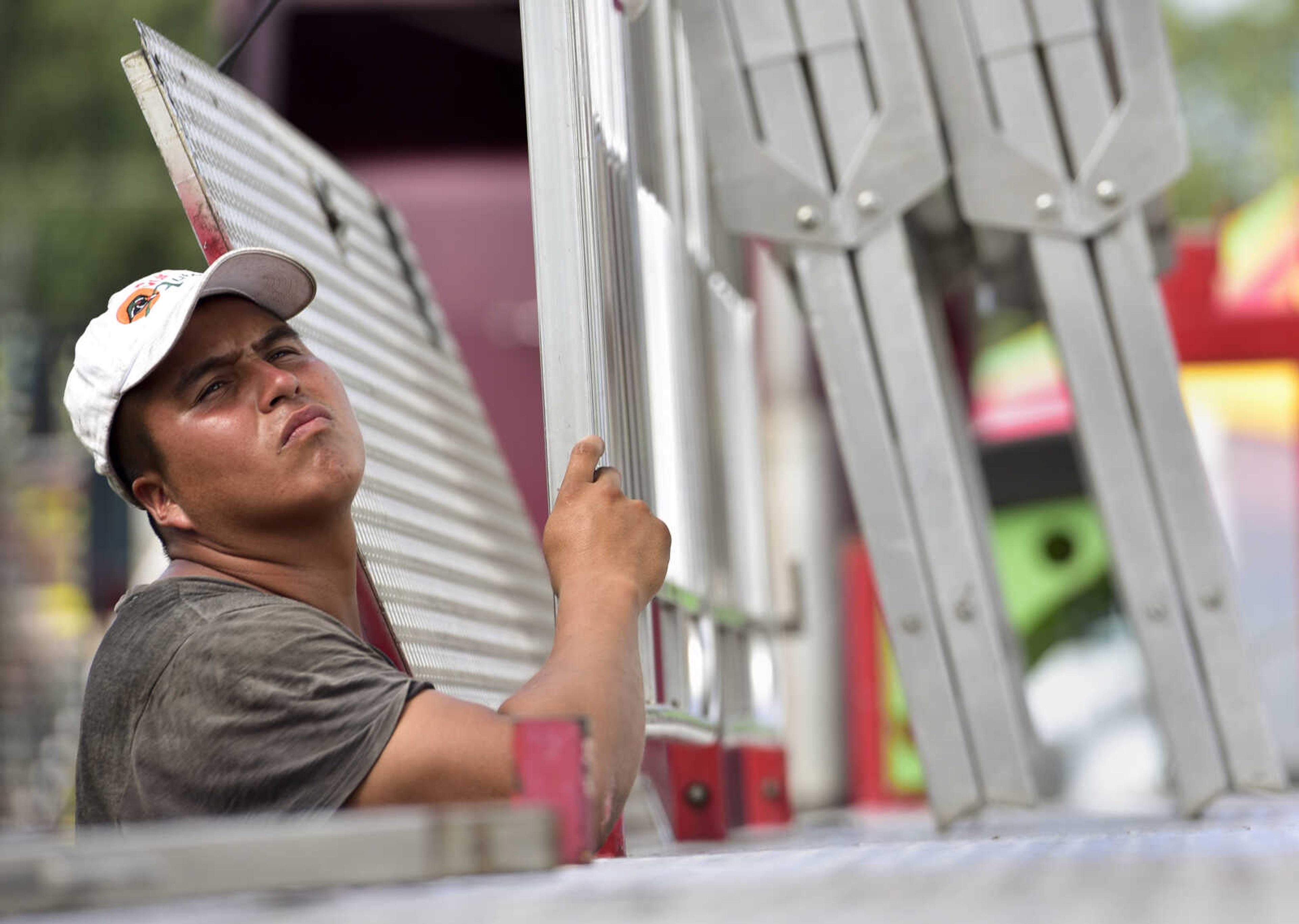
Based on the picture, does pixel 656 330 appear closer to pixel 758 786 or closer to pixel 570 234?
pixel 570 234

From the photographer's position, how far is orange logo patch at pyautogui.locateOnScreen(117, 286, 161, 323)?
6.42 feet

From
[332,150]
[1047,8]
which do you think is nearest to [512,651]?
[1047,8]

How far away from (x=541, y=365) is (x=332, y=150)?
3102 mm

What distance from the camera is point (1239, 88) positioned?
2442cm

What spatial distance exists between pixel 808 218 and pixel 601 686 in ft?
3.82

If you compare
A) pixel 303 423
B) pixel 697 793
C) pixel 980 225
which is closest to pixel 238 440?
pixel 303 423

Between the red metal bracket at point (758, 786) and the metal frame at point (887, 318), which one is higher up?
the metal frame at point (887, 318)

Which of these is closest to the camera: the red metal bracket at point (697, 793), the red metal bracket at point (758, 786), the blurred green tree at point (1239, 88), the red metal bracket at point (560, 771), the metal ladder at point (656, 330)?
the red metal bracket at point (560, 771)

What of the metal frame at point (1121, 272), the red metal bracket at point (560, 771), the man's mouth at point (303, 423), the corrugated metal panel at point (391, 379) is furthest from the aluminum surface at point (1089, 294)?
the red metal bracket at point (560, 771)

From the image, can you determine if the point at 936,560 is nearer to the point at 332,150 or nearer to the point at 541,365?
the point at 541,365

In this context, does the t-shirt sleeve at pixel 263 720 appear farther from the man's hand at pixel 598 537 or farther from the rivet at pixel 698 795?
the rivet at pixel 698 795

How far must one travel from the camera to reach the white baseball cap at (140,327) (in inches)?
75.6

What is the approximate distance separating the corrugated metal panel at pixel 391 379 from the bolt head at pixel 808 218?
651 mm

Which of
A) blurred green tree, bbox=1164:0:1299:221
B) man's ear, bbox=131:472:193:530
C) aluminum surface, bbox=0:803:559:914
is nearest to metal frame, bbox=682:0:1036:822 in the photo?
man's ear, bbox=131:472:193:530
